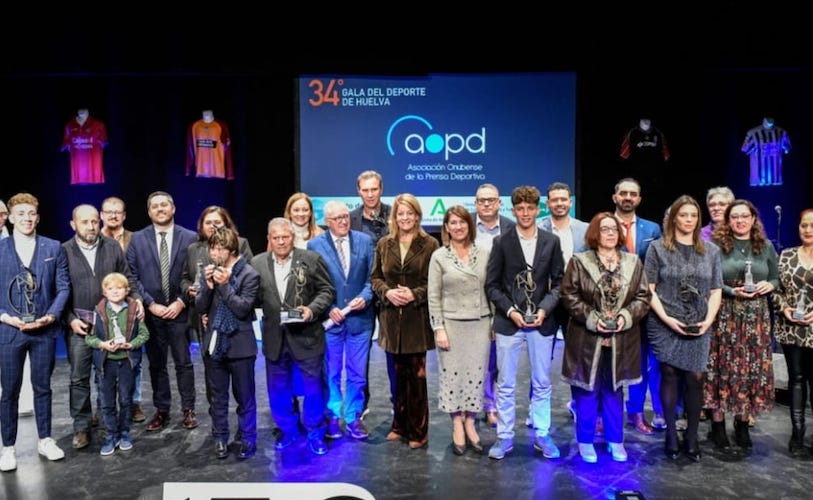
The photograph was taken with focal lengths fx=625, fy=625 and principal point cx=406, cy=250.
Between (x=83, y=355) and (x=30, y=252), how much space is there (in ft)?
2.42

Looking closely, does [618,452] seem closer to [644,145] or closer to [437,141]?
[437,141]

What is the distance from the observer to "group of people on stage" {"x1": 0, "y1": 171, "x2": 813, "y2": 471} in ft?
12.4

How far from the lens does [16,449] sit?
4219 millimetres

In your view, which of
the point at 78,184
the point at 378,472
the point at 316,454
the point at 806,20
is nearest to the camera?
the point at 378,472

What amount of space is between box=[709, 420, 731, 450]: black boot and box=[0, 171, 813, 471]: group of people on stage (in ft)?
0.04

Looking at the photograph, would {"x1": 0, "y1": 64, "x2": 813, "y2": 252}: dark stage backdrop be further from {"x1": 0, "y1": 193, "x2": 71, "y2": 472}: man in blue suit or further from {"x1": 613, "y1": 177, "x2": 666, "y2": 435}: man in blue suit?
{"x1": 0, "y1": 193, "x2": 71, "y2": 472}: man in blue suit

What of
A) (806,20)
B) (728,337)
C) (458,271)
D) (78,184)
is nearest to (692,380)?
(728,337)

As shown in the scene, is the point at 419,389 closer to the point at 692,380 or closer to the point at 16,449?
the point at 692,380

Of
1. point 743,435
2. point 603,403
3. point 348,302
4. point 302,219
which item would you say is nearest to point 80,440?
point 348,302

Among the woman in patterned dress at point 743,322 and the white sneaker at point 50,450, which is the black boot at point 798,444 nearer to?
the woman in patterned dress at point 743,322

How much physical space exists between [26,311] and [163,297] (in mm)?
Answer: 854

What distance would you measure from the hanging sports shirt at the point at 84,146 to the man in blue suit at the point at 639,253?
6.94m

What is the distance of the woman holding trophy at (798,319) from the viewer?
389 centimetres

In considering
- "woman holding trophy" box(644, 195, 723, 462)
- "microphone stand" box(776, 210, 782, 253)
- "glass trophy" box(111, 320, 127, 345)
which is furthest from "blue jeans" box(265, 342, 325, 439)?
"microphone stand" box(776, 210, 782, 253)
